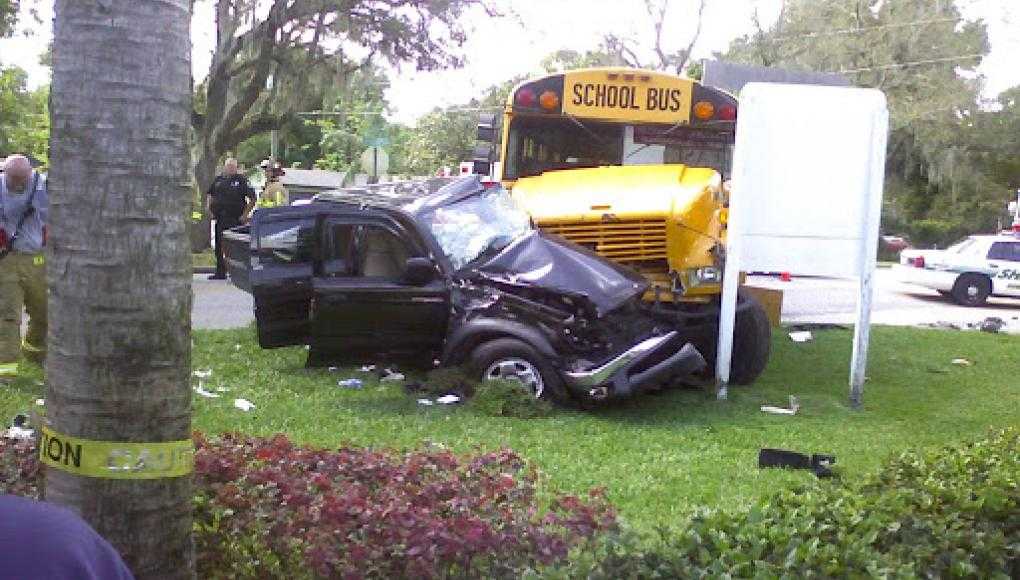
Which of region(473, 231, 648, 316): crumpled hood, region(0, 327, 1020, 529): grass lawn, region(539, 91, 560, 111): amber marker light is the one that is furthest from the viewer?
region(539, 91, 560, 111): amber marker light

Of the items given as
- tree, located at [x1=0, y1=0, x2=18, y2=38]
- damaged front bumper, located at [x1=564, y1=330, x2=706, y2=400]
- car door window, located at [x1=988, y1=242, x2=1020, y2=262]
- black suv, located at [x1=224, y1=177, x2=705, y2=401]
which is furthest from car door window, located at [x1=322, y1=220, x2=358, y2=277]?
car door window, located at [x1=988, y1=242, x2=1020, y2=262]

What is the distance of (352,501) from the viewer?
3.47 m

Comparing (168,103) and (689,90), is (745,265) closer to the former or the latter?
(689,90)

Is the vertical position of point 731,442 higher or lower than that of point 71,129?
lower

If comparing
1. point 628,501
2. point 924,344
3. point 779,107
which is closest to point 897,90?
point 924,344

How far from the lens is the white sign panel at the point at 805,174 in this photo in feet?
26.8

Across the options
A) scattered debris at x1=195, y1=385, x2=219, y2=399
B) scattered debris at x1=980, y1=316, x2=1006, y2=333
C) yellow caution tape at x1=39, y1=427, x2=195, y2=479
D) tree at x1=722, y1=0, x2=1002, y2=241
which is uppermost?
tree at x1=722, y1=0, x2=1002, y2=241

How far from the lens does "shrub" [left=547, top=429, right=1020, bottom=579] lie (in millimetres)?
2869

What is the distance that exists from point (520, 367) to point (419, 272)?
1.10 meters

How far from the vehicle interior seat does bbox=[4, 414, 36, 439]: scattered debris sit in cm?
312

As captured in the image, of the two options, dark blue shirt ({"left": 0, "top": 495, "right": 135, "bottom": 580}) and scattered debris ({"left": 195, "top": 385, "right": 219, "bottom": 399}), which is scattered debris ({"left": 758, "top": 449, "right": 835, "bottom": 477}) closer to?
scattered debris ({"left": 195, "top": 385, "right": 219, "bottom": 399})

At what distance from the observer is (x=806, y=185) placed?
27.1 feet

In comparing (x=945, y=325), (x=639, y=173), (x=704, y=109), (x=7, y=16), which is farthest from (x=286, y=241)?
(x=7, y=16)

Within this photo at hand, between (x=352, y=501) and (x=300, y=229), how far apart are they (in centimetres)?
538
